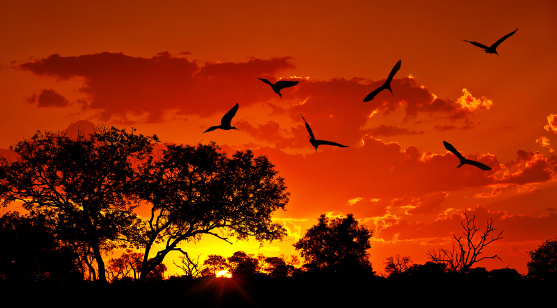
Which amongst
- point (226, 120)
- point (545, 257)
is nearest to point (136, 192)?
point (226, 120)

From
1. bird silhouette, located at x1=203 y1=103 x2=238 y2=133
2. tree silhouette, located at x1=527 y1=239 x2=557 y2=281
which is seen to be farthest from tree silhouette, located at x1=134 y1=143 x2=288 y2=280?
tree silhouette, located at x1=527 y1=239 x2=557 y2=281

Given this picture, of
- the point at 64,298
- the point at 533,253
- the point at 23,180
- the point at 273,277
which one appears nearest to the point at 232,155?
the point at 23,180

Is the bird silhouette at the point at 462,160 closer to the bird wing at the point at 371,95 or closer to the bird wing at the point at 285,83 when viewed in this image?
the bird wing at the point at 371,95

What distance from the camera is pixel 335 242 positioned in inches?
3182

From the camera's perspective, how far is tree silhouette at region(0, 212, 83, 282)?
5134 cm

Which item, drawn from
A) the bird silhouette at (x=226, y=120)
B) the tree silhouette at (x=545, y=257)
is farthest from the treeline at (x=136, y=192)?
the tree silhouette at (x=545, y=257)

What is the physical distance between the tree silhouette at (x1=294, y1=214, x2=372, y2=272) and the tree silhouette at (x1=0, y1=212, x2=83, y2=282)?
130 feet

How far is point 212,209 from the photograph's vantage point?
40469 mm

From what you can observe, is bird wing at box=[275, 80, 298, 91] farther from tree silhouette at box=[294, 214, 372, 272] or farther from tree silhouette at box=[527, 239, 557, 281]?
tree silhouette at box=[527, 239, 557, 281]

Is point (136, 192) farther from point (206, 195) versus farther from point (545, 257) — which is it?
point (545, 257)

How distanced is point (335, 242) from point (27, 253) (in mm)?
46550

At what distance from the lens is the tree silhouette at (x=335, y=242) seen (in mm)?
80250

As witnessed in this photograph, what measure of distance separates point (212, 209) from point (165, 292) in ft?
70.1

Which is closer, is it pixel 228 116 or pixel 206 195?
pixel 228 116
